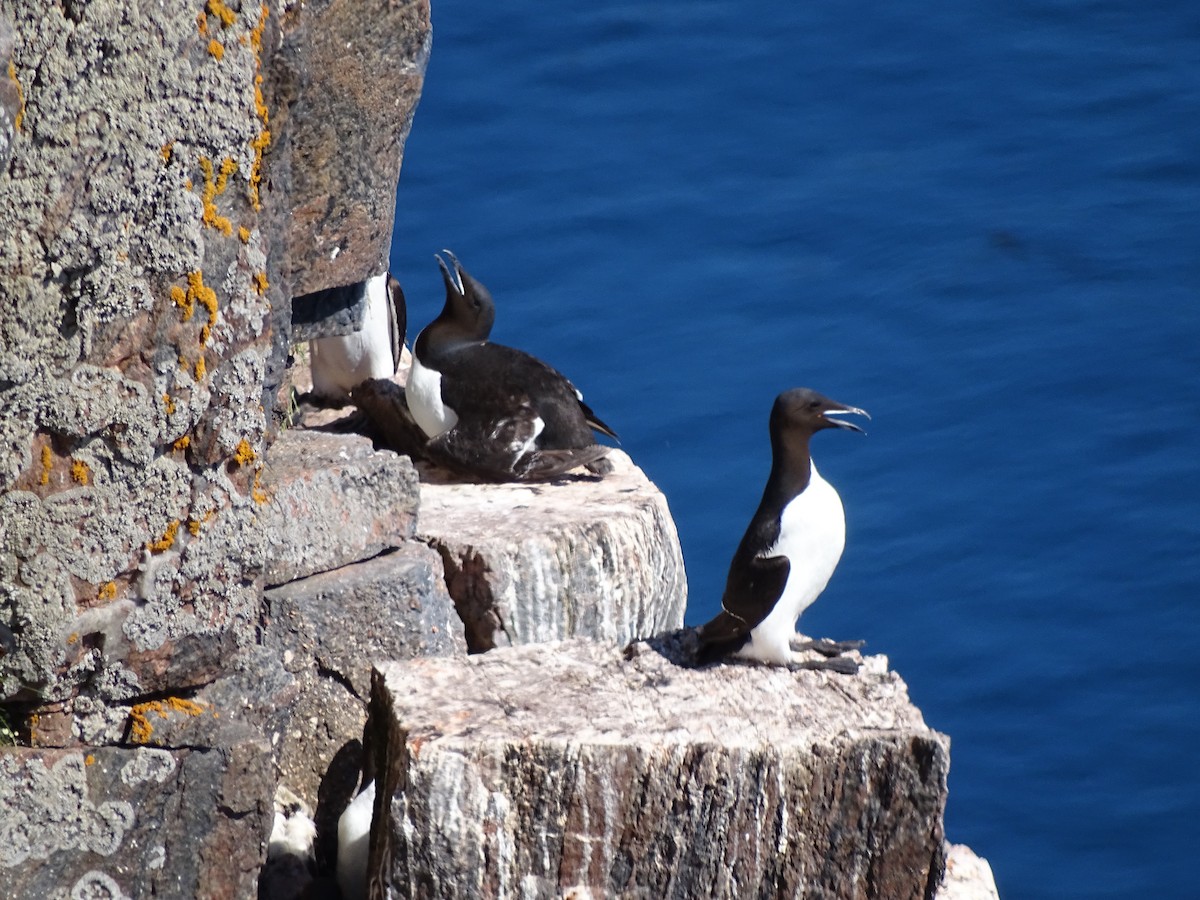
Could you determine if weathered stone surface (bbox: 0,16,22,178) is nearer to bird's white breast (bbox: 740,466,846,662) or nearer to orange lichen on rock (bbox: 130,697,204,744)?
orange lichen on rock (bbox: 130,697,204,744)

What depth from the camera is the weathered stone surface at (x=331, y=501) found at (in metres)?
3.54

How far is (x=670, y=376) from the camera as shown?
887cm

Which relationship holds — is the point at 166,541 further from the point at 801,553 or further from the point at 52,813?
the point at 801,553

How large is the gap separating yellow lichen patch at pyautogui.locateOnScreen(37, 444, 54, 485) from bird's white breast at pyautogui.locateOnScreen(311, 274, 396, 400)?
92.0 inches

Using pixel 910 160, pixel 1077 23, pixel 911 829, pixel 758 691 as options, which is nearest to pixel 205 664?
pixel 758 691

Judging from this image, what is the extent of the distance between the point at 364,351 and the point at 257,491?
208 centimetres

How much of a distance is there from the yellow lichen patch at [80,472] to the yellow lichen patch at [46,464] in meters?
0.04

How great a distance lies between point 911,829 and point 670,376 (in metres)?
5.80

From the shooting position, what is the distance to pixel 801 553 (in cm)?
374

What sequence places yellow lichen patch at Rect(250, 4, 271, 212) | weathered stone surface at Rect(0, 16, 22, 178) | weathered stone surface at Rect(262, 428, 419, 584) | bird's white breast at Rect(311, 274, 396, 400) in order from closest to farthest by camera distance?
weathered stone surface at Rect(0, 16, 22, 178) → yellow lichen patch at Rect(250, 4, 271, 212) → weathered stone surface at Rect(262, 428, 419, 584) → bird's white breast at Rect(311, 274, 396, 400)

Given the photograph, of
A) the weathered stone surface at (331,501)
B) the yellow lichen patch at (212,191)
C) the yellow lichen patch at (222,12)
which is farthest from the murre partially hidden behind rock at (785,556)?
the yellow lichen patch at (222,12)

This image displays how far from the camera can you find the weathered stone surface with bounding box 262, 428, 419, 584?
3541 mm

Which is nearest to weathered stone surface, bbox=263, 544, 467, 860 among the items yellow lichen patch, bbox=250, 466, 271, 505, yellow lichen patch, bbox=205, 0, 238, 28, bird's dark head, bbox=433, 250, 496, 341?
yellow lichen patch, bbox=250, 466, 271, 505

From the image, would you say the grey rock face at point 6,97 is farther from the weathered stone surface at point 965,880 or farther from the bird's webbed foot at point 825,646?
the weathered stone surface at point 965,880
